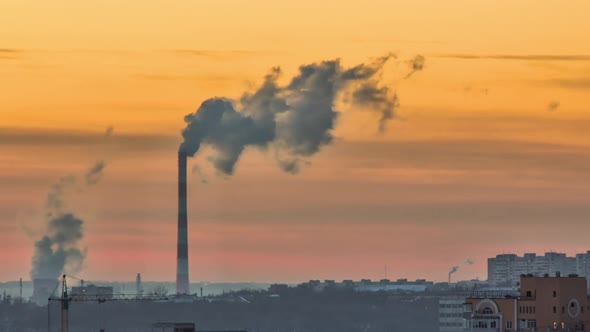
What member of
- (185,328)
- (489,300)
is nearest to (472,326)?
(489,300)

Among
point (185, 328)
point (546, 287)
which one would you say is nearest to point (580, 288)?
point (546, 287)

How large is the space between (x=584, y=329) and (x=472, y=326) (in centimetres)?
1015

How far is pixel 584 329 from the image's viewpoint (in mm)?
172875

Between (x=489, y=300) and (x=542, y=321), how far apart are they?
20.8 feet

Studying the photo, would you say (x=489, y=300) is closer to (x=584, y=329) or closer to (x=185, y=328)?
(x=584, y=329)

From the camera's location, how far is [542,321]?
566ft

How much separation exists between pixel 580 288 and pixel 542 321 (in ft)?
16.6

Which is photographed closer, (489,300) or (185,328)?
(185,328)

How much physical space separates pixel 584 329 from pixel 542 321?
350 cm

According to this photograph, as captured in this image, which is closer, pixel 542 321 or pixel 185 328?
pixel 185 328

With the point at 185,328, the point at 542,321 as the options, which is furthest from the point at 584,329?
the point at 185,328

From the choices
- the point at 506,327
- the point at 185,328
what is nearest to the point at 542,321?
the point at 506,327

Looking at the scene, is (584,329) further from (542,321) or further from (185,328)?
(185,328)

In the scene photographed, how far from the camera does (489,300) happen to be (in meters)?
178
